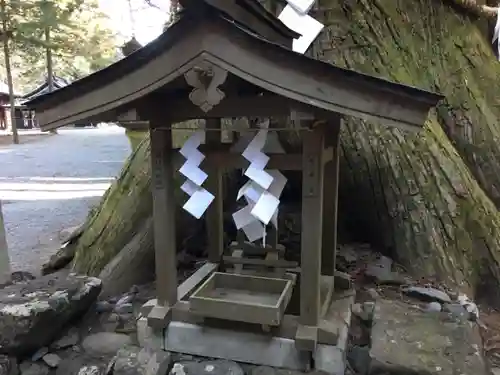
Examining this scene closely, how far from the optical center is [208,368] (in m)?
2.11

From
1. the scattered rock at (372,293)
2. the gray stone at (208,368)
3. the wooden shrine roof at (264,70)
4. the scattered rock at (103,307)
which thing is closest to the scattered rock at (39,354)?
the scattered rock at (103,307)

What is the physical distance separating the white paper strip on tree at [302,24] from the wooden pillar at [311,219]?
1.25 meters

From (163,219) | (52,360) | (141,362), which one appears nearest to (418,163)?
(163,219)

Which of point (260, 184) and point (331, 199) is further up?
point (260, 184)

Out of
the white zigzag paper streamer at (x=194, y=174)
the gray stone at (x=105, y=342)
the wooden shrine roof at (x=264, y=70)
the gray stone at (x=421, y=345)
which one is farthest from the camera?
the gray stone at (x=105, y=342)

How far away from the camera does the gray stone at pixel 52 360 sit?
2.33 metres

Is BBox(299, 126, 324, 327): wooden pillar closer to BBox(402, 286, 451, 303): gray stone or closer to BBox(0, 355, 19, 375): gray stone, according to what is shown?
BBox(402, 286, 451, 303): gray stone

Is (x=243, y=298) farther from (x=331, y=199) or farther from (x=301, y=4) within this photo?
(x=301, y=4)

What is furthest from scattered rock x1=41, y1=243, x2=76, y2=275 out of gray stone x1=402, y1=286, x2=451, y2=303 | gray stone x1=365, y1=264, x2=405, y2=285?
gray stone x1=402, y1=286, x2=451, y2=303

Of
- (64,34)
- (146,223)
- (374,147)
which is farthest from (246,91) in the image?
(64,34)

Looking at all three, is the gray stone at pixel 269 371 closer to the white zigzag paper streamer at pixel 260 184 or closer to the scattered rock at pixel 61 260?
the white zigzag paper streamer at pixel 260 184

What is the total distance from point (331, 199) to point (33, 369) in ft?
6.36

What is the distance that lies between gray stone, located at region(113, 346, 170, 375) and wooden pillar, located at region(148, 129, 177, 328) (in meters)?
0.15

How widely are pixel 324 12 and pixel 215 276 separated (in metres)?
2.19
